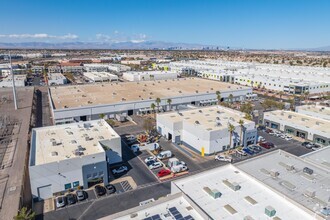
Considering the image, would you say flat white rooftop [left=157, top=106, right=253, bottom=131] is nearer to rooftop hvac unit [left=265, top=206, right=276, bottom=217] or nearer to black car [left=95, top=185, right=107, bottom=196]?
black car [left=95, top=185, right=107, bottom=196]

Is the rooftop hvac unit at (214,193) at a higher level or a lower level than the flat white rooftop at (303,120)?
higher

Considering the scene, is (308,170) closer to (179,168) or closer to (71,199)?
(179,168)

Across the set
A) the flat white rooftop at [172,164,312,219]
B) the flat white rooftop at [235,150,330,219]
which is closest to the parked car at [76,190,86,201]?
the flat white rooftop at [172,164,312,219]

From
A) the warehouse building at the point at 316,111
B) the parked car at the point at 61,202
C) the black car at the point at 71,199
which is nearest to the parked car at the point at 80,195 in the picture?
the black car at the point at 71,199

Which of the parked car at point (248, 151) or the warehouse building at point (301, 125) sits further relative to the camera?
the warehouse building at point (301, 125)

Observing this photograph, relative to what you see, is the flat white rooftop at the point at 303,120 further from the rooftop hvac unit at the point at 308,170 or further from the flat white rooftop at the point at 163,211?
the flat white rooftop at the point at 163,211

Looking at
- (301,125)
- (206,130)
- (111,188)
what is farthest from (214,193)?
(301,125)
